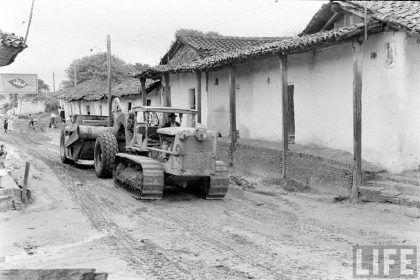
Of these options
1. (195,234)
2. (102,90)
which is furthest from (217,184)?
(102,90)

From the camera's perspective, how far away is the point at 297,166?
11.6 meters

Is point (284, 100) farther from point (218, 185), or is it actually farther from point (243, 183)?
point (218, 185)

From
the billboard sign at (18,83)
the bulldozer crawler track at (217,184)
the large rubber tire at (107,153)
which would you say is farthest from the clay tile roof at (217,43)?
the billboard sign at (18,83)

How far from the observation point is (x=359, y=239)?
6746 millimetres

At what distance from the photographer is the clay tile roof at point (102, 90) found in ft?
79.4

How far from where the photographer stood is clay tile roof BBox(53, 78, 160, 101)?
24.2 meters

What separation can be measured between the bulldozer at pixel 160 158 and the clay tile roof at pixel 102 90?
11.0 meters

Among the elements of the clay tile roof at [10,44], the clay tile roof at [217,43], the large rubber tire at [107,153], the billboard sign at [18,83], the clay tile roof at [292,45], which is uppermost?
the clay tile roof at [217,43]

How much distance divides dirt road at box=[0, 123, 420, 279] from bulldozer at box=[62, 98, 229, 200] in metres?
0.29

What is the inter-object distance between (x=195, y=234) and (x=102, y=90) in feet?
93.5

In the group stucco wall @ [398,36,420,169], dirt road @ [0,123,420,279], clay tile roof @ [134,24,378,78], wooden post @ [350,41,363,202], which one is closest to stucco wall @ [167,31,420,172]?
stucco wall @ [398,36,420,169]

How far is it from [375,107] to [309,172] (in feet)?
7.04

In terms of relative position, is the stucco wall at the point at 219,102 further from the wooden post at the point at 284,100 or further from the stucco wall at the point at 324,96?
the wooden post at the point at 284,100

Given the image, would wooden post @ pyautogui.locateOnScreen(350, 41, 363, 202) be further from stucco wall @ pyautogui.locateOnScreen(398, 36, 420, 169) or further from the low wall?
stucco wall @ pyautogui.locateOnScreen(398, 36, 420, 169)
